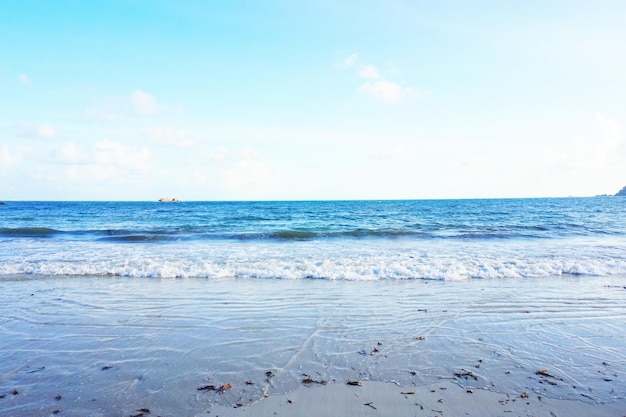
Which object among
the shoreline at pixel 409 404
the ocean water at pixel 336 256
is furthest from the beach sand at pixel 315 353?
the ocean water at pixel 336 256

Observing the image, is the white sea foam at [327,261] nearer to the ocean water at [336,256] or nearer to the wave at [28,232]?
the ocean water at [336,256]

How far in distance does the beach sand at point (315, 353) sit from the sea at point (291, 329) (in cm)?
3

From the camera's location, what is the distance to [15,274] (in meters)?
12.3

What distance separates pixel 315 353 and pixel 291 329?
3.65ft

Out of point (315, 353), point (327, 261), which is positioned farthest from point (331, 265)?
point (315, 353)

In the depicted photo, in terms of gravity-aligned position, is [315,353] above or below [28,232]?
below

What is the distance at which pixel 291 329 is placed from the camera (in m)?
6.56

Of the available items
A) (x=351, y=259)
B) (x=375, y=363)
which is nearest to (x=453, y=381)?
(x=375, y=363)

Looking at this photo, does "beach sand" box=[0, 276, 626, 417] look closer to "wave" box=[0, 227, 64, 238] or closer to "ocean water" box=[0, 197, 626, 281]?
"ocean water" box=[0, 197, 626, 281]

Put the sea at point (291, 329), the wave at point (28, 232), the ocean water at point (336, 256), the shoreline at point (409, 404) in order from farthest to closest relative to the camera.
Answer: the wave at point (28, 232) < the ocean water at point (336, 256) < the sea at point (291, 329) < the shoreline at point (409, 404)

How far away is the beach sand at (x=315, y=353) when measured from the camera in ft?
13.8

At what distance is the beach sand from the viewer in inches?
165

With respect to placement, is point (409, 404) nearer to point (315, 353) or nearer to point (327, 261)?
point (315, 353)

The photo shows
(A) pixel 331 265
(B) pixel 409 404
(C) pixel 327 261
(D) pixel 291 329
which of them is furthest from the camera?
(C) pixel 327 261
